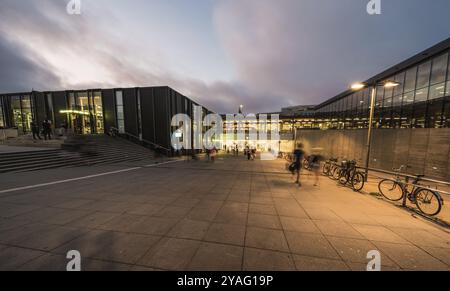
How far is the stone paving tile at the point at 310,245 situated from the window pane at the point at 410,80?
18.6 meters

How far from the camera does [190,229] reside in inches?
143

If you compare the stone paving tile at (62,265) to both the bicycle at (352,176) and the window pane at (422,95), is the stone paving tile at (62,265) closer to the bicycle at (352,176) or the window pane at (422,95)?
the bicycle at (352,176)

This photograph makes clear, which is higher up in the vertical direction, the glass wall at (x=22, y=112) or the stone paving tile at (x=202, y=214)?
the glass wall at (x=22, y=112)

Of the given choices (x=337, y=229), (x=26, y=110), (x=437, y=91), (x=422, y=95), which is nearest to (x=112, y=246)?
(x=337, y=229)

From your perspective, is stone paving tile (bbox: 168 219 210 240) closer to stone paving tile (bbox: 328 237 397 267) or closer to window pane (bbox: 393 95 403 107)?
stone paving tile (bbox: 328 237 397 267)

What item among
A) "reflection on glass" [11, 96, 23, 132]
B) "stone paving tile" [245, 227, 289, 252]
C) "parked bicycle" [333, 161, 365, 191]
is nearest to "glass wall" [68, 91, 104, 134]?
"reflection on glass" [11, 96, 23, 132]

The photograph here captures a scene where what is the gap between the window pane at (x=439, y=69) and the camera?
36.7 ft

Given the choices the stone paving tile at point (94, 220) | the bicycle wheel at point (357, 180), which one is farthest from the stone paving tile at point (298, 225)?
the bicycle wheel at point (357, 180)

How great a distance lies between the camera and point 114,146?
18469 mm

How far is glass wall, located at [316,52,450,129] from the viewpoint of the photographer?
11.1 meters

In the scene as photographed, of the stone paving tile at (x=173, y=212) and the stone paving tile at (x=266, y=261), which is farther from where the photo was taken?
the stone paving tile at (x=173, y=212)

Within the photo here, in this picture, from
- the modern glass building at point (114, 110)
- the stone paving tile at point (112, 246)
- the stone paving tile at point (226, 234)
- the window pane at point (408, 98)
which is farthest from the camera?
the modern glass building at point (114, 110)

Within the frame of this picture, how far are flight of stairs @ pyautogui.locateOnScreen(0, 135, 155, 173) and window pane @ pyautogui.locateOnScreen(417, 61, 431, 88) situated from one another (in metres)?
26.7

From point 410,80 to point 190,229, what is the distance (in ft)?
69.8
